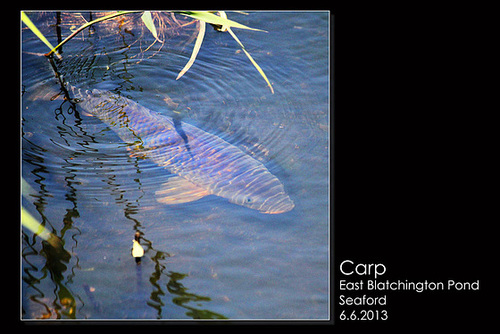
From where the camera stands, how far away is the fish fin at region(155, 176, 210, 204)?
11.8 ft

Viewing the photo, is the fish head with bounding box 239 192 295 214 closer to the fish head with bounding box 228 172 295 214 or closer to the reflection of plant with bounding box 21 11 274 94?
the fish head with bounding box 228 172 295 214

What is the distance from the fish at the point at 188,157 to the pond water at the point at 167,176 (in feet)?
0.21

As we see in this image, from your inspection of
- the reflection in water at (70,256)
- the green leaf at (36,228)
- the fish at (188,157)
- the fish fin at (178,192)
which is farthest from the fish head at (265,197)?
the green leaf at (36,228)

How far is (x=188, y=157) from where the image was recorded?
3.87 m

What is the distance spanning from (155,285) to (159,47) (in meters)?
2.60

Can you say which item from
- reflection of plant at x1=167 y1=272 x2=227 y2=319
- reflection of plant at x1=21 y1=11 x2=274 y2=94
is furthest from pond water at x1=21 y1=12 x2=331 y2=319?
reflection of plant at x1=21 y1=11 x2=274 y2=94

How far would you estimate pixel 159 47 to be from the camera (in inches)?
193

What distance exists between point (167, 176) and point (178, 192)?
0.60 feet

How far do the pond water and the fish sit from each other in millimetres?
65

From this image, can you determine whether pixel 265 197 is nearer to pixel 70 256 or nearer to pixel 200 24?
pixel 70 256

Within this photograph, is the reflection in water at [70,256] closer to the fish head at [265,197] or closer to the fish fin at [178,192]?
the fish fin at [178,192]

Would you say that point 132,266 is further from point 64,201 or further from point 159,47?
point 159,47

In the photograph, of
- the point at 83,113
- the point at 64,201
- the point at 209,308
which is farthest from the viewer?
the point at 83,113
